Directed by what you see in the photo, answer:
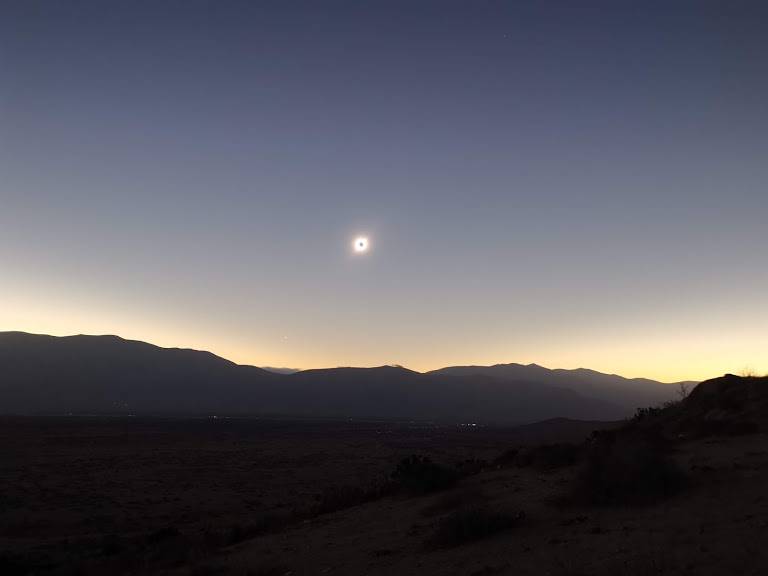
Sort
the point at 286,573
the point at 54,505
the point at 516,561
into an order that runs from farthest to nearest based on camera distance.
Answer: the point at 54,505 < the point at 286,573 < the point at 516,561

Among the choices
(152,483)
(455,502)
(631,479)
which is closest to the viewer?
(631,479)

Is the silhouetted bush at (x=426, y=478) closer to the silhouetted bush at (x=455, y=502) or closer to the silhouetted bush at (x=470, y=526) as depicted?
the silhouetted bush at (x=455, y=502)

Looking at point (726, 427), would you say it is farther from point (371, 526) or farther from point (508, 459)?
point (371, 526)

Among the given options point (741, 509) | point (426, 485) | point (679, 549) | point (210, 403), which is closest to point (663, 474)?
point (741, 509)

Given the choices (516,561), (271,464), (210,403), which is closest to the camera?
(516,561)

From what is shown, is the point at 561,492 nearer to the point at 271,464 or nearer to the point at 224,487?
the point at 224,487

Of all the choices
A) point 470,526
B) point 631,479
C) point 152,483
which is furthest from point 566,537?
point 152,483

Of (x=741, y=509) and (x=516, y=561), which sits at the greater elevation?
(x=741, y=509)
